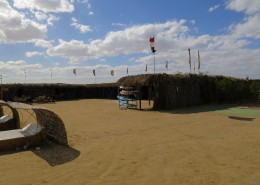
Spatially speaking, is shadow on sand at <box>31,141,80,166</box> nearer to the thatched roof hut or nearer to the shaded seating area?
the thatched roof hut

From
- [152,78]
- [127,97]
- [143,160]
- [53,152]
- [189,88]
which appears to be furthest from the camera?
[189,88]

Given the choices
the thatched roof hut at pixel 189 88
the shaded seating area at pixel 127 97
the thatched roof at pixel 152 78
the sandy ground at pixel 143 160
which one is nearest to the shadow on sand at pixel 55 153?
the sandy ground at pixel 143 160

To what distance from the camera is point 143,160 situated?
21.4 ft

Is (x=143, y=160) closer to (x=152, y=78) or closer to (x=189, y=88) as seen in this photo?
(x=152, y=78)

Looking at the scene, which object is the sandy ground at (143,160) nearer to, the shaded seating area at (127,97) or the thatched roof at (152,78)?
the thatched roof at (152,78)

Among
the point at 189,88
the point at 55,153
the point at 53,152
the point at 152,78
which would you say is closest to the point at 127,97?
the point at 152,78

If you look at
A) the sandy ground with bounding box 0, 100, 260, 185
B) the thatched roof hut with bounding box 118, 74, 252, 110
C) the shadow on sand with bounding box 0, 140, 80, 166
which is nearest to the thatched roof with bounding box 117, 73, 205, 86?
the thatched roof hut with bounding box 118, 74, 252, 110

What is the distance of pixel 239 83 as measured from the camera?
24.5 metres

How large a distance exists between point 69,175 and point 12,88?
103 feet

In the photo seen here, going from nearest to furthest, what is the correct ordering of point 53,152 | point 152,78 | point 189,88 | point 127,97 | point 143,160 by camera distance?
1. point 143,160
2. point 53,152
3. point 152,78
4. point 127,97
5. point 189,88

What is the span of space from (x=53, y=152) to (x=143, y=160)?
8.21ft

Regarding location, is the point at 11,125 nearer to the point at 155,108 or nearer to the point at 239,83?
the point at 155,108

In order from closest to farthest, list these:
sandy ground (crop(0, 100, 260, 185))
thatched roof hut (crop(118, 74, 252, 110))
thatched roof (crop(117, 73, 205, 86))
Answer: sandy ground (crop(0, 100, 260, 185)) < thatched roof (crop(117, 73, 205, 86)) < thatched roof hut (crop(118, 74, 252, 110))

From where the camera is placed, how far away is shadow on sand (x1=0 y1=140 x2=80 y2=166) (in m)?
6.66
